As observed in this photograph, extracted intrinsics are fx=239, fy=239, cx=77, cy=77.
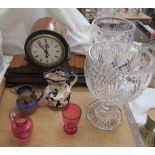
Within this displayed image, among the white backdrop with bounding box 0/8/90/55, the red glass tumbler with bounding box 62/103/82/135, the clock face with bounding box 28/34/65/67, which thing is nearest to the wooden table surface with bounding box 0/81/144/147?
the red glass tumbler with bounding box 62/103/82/135

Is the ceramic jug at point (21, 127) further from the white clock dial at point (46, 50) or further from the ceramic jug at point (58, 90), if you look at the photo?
the white clock dial at point (46, 50)

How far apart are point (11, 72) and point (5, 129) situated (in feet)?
0.76

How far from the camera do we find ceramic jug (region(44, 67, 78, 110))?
0.72 metres

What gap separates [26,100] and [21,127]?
11 cm

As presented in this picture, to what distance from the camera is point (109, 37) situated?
2.82 feet

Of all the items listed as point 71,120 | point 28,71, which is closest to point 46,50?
point 28,71

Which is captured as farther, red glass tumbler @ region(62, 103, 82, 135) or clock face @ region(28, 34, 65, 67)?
clock face @ region(28, 34, 65, 67)

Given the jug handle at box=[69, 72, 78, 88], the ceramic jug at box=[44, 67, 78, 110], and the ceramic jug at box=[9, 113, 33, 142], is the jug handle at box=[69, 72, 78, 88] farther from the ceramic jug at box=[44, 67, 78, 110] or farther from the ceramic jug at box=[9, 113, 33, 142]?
the ceramic jug at box=[9, 113, 33, 142]

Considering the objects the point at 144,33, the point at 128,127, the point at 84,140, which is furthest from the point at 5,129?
the point at 144,33

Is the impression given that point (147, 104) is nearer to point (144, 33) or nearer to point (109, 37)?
point (109, 37)

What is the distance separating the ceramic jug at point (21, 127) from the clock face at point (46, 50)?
23 centimetres

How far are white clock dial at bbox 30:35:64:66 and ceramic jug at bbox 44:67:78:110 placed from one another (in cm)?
7

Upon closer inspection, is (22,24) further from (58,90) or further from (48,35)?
(58,90)

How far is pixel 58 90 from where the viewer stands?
725 mm
